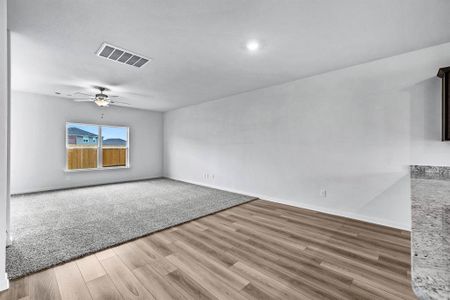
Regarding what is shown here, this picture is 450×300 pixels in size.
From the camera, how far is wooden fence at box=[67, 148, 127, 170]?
566 cm

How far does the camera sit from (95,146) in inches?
241

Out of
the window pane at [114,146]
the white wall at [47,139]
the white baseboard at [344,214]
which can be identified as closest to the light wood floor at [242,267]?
the white baseboard at [344,214]

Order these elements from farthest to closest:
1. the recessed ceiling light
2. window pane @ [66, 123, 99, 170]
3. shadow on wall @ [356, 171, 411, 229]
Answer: window pane @ [66, 123, 99, 170] → shadow on wall @ [356, 171, 411, 229] → the recessed ceiling light

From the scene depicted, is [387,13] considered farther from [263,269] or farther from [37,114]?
[37,114]

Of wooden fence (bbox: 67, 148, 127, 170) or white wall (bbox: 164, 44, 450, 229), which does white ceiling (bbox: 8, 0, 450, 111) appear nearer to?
white wall (bbox: 164, 44, 450, 229)

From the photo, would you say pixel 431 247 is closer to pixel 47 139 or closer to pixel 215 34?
pixel 215 34

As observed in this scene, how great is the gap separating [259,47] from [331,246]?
2.69 meters

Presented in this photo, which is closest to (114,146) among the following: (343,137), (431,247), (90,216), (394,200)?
(90,216)

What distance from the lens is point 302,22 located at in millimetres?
2115

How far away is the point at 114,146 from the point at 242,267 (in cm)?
611

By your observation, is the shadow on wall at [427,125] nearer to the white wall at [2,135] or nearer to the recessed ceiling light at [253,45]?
the recessed ceiling light at [253,45]

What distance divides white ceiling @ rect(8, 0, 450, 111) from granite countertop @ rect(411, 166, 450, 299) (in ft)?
6.07

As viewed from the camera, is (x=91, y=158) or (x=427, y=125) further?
(x=91, y=158)

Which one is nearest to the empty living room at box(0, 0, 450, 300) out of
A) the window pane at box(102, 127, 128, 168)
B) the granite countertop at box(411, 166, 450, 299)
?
the granite countertop at box(411, 166, 450, 299)
